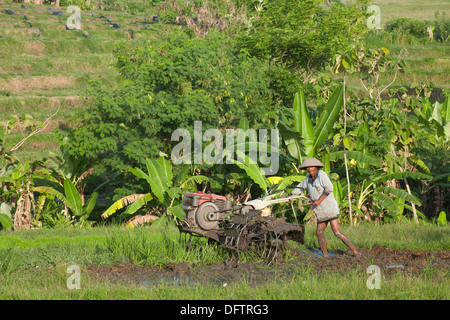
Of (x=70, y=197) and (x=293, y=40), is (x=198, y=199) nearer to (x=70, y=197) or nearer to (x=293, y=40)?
(x=70, y=197)

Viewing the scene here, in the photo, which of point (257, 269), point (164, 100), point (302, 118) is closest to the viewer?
point (257, 269)

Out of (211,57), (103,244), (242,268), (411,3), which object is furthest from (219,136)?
(411,3)

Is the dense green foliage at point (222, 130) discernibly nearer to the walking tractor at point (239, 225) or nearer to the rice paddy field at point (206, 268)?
the rice paddy field at point (206, 268)

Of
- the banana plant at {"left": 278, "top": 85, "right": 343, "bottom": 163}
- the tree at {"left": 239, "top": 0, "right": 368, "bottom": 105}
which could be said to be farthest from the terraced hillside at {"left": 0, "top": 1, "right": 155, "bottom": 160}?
the banana plant at {"left": 278, "top": 85, "right": 343, "bottom": 163}

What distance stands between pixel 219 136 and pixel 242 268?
7.82 m

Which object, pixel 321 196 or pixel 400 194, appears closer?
pixel 321 196

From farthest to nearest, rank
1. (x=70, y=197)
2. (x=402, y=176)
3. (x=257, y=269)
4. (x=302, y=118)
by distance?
(x=70, y=197), (x=302, y=118), (x=402, y=176), (x=257, y=269)

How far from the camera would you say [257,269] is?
9.20m

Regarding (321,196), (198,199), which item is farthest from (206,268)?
(321,196)

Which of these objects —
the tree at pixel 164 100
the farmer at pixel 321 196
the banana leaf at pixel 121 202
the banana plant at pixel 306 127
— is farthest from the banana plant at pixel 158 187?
the farmer at pixel 321 196

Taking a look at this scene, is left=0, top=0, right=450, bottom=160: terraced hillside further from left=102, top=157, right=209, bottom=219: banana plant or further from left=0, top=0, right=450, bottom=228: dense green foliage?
left=102, top=157, right=209, bottom=219: banana plant

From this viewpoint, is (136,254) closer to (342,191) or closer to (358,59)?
(342,191)

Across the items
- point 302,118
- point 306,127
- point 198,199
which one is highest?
point 302,118

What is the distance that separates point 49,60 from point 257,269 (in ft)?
91.8
